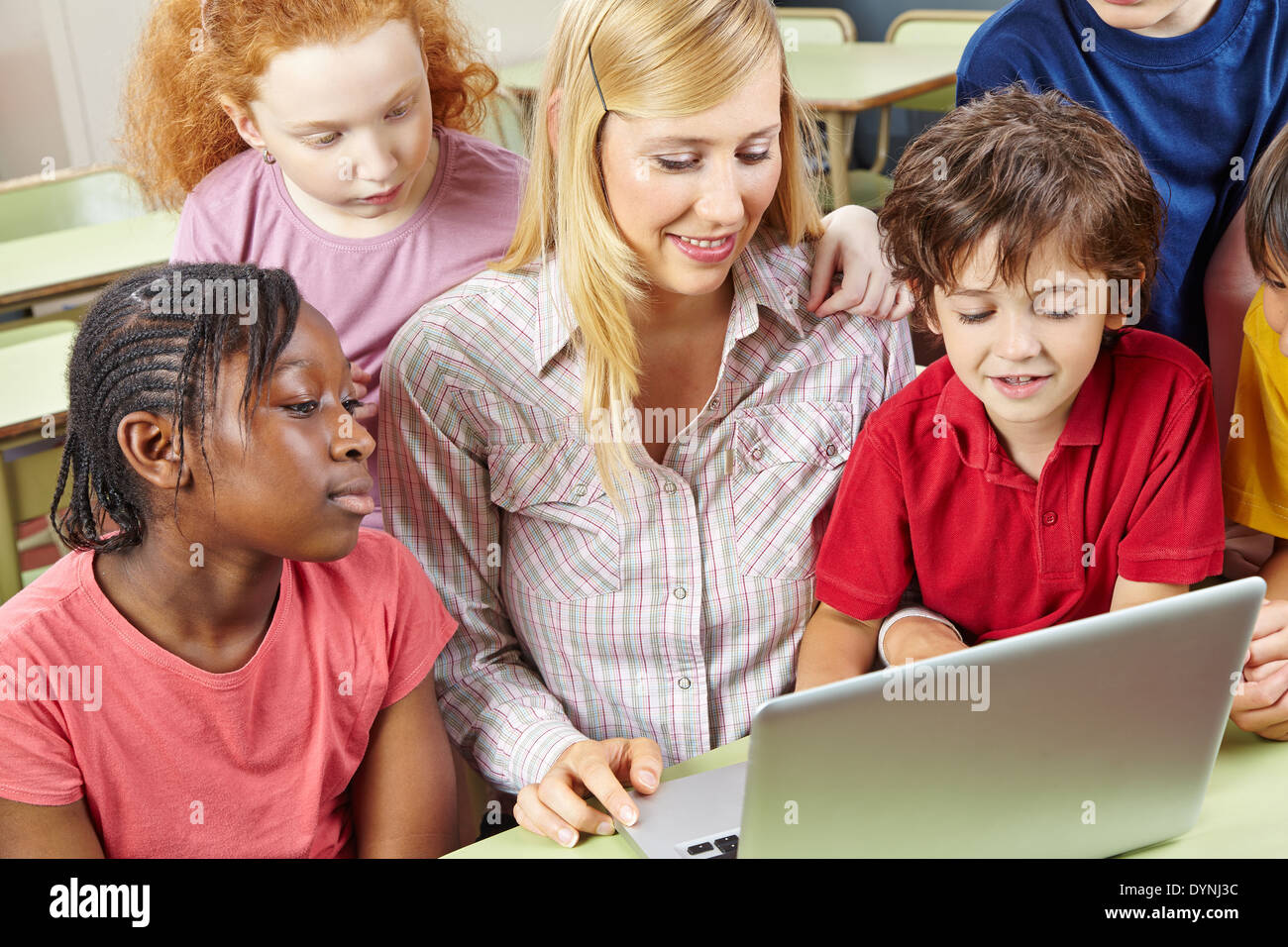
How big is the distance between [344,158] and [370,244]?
164mm

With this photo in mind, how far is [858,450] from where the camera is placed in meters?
1.36

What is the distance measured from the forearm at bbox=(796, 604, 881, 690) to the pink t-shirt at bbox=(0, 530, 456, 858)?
392 mm

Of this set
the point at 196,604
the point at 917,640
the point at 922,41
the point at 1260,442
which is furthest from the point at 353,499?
the point at 922,41

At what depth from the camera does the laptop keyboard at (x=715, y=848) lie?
1.02 meters

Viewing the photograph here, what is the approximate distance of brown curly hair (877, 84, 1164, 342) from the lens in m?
1.16

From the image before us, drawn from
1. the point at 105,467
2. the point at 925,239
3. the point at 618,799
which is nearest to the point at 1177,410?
the point at 925,239

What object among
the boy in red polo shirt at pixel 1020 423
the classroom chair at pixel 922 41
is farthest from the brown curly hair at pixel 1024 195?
the classroom chair at pixel 922 41

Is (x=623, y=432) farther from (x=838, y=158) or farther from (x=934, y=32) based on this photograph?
(x=934, y=32)

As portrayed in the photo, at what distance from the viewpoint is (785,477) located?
1.45 m

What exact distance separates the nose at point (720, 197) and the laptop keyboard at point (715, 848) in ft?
1.94

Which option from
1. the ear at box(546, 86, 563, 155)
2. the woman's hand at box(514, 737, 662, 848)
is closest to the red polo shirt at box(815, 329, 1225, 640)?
the woman's hand at box(514, 737, 662, 848)

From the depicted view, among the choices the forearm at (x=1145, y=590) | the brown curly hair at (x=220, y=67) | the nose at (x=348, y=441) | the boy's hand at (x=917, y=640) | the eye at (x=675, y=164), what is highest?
the brown curly hair at (x=220, y=67)

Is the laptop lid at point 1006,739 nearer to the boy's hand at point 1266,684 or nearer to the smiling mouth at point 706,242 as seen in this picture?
the boy's hand at point 1266,684

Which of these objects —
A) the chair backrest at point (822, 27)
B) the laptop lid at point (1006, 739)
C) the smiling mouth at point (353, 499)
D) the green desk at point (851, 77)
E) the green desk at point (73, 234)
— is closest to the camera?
the laptop lid at point (1006, 739)
